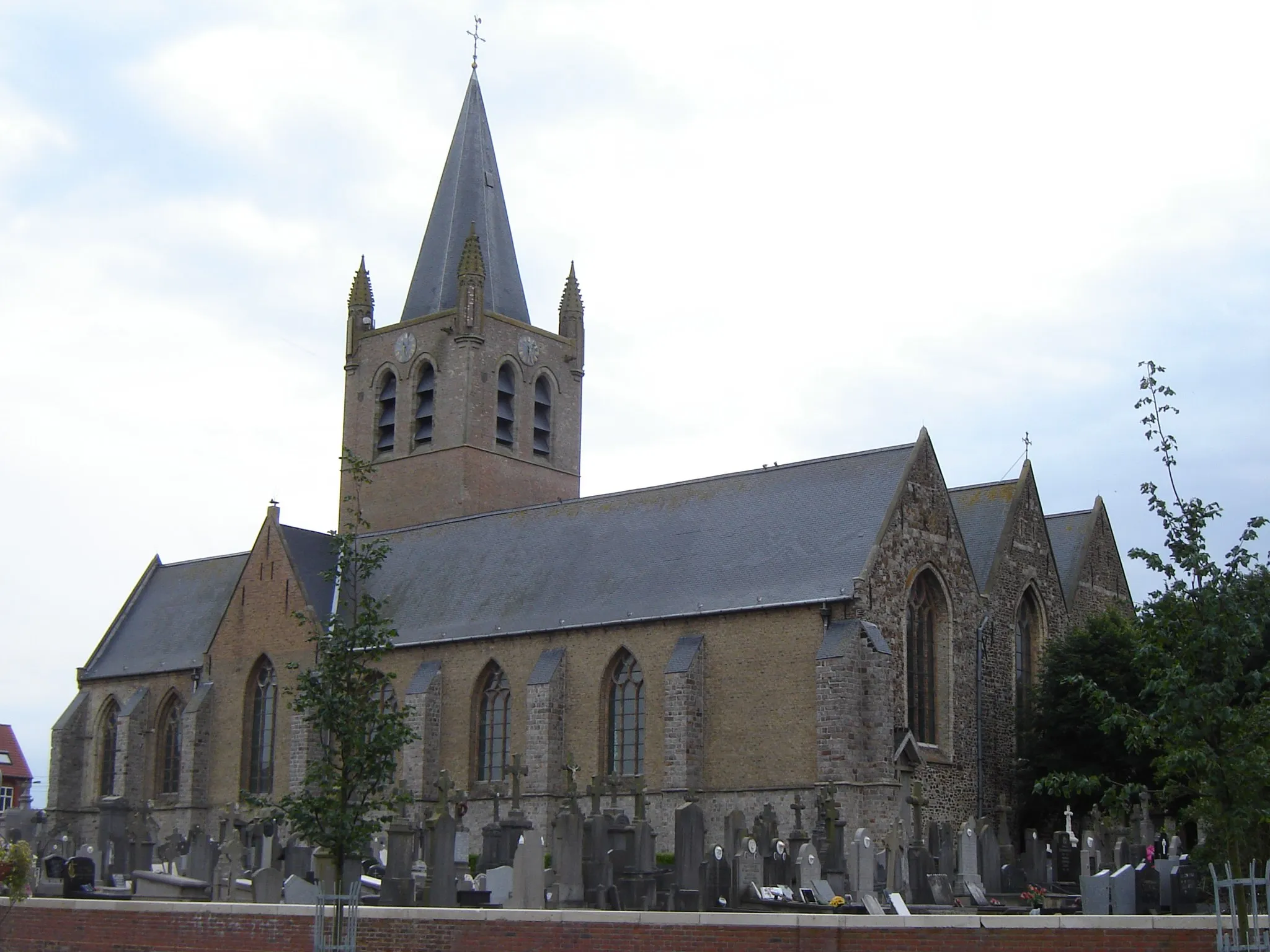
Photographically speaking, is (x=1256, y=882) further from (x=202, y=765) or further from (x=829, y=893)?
(x=202, y=765)

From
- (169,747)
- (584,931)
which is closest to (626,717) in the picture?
(169,747)

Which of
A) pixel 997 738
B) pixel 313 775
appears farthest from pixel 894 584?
pixel 313 775

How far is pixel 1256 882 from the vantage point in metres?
13.9

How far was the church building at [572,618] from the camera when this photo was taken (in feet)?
120

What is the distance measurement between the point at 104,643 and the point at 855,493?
28.1 meters

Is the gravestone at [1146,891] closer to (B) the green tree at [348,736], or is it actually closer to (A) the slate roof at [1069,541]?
(B) the green tree at [348,736]

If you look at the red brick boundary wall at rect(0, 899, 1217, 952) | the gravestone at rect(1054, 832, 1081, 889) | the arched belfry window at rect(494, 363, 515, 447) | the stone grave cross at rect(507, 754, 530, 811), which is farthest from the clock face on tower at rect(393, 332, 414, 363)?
the red brick boundary wall at rect(0, 899, 1217, 952)

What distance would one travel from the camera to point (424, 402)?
55406mm

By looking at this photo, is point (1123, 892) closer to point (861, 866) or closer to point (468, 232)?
point (861, 866)

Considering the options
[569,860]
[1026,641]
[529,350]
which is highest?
[529,350]

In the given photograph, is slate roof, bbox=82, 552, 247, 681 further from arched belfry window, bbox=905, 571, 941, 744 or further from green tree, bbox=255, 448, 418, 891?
green tree, bbox=255, 448, 418, 891

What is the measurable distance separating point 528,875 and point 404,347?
36.7 metres

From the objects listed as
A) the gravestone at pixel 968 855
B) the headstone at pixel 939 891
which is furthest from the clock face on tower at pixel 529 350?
the headstone at pixel 939 891

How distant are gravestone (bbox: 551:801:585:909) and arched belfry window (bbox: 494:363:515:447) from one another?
106 ft
